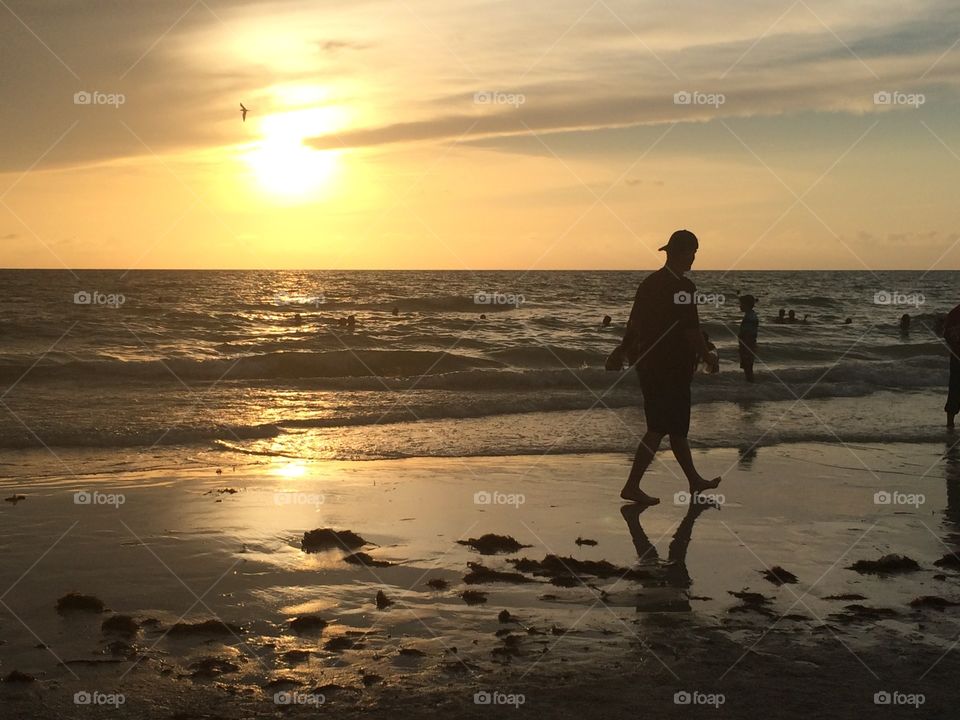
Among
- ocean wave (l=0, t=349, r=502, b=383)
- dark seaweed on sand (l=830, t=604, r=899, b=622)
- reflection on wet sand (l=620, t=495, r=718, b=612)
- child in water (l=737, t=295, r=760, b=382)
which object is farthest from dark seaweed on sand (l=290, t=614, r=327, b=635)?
ocean wave (l=0, t=349, r=502, b=383)

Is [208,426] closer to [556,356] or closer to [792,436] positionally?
[792,436]

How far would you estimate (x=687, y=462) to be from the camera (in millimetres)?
8305

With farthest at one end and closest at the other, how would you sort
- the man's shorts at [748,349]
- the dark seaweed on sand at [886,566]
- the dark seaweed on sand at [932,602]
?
1. the man's shorts at [748,349]
2. the dark seaweed on sand at [886,566]
3. the dark seaweed on sand at [932,602]

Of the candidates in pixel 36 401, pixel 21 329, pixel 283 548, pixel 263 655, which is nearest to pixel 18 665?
pixel 263 655

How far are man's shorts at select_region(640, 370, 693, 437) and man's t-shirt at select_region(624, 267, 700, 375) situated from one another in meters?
0.05

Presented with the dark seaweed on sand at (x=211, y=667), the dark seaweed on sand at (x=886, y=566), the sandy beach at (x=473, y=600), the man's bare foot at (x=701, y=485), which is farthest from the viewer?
the man's bare foot at (x=701, y=485)

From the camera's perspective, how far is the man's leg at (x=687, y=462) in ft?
26.9

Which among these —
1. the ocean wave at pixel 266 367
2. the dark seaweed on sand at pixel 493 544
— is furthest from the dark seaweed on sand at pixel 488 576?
the ocean wave at pixel 266 367

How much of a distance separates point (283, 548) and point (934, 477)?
6689 mm

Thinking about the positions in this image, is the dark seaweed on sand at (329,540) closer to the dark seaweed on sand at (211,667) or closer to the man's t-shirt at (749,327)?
the dark seaweed on sand at (211,667)

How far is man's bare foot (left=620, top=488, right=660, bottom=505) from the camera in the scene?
8156 millimetres

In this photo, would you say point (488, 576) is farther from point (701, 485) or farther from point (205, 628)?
point (701, 485)

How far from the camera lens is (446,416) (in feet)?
48.3

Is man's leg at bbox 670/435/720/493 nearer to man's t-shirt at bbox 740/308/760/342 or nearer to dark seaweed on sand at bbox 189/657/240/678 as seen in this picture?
dark seaweed on sand at bbox 189/657/240/678
